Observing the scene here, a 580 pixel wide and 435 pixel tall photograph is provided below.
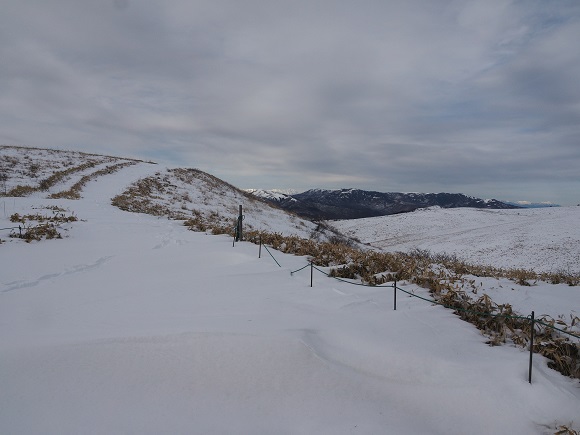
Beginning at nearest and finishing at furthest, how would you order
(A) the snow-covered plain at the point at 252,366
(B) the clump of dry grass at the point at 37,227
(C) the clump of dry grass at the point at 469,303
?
(A) the snow-covered plain at the point at 252,366 → (C) the clump of dry grass at the point at 469,303 → (B) the clump of dry grass at the point at 37,227

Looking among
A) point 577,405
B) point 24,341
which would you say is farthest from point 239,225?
point 577,405

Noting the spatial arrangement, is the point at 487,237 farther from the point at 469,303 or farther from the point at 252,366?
the point at 252,366

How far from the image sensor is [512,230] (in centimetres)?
4678

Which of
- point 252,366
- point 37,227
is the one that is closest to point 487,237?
point 252,366

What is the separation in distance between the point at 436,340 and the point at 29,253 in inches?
355

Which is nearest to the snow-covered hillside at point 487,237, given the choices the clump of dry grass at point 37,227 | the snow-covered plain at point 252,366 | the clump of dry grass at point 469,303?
the clump of dry grass at point 469,303

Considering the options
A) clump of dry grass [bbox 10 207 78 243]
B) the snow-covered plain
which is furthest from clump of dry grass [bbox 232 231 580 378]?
clump of dry grass [bbox 10 207 78 243]

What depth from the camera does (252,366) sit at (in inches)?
133

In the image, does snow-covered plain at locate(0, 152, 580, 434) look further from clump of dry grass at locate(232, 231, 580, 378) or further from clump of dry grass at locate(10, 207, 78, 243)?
clump of dry grass at locate(10, 207, 78, 243)

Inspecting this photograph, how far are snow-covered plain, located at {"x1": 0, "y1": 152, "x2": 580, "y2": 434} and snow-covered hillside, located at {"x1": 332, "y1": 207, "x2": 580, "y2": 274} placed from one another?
2412cm

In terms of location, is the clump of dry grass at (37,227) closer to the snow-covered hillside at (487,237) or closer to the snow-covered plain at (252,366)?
the snow-covered plain at (252,366)

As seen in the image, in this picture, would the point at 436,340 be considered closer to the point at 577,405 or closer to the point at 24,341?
the point at 577,405

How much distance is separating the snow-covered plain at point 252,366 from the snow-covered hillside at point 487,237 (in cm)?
2412

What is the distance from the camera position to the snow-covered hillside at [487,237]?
105ft
